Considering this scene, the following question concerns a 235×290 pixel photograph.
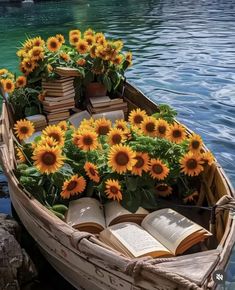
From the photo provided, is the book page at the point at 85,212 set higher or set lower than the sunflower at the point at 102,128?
lower

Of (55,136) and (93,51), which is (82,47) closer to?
(93,51)

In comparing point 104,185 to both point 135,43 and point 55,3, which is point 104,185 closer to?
point 135,43

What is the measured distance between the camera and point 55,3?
3753 centimetres

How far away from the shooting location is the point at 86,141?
418 cm

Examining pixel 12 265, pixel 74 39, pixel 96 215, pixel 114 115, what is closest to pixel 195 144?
pixel 96 215

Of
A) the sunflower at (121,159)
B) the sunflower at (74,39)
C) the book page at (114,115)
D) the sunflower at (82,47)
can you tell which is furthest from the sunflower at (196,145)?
the sunflower at (74,39)

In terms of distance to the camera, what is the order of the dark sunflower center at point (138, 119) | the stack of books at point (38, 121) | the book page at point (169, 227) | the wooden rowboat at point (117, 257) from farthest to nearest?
the stack of books at point (38, 121), the dark sunflower center at point (138, 119), the book page at point (169, 227), the wooden rowboat at point (117, 257)

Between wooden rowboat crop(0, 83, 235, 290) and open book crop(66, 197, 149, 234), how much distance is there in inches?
10.4

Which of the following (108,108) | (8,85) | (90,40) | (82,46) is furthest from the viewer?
(90,40)

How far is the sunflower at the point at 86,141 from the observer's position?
4176mm

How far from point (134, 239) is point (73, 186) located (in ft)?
2.85

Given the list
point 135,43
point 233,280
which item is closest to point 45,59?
point 233,280

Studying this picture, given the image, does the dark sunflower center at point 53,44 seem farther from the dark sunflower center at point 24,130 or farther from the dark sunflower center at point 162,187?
the dark sunflower center at point 162,187

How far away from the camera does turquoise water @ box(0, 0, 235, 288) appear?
9180mm
